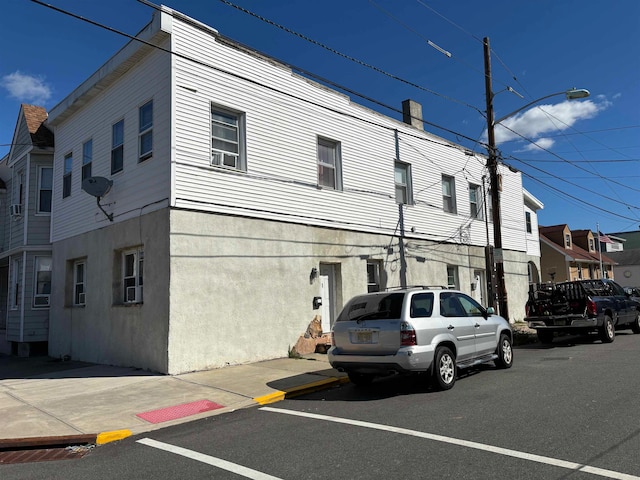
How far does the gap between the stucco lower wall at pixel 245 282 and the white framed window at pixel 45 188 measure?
8417mm

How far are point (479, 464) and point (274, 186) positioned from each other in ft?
29.5

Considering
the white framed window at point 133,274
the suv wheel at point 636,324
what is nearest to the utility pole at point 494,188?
the suv wheel at point 636,324

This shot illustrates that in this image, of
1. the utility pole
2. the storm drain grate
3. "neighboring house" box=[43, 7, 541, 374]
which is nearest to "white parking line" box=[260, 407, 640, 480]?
the storm drain grate

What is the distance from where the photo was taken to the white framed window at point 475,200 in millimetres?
20141

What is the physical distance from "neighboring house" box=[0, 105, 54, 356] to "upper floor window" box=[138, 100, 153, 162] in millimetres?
6250

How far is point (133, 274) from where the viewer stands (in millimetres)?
11945

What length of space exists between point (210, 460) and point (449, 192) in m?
15.7

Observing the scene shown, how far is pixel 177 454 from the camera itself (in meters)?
5.39

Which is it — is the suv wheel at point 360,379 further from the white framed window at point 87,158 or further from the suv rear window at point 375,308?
the white framed window at point 87,158

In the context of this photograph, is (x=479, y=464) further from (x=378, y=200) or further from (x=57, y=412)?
(x=378, y=200)

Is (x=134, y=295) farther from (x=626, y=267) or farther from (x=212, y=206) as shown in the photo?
(x=626, y=267)

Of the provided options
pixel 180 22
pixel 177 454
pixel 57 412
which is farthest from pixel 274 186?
pixel 177 454

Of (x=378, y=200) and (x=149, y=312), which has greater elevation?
(x=378, y=200)

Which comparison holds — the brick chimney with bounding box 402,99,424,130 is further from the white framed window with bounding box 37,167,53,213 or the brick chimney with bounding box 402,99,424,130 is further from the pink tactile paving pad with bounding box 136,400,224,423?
the pink tactile paving pad with bounding box 136,400,224,423
